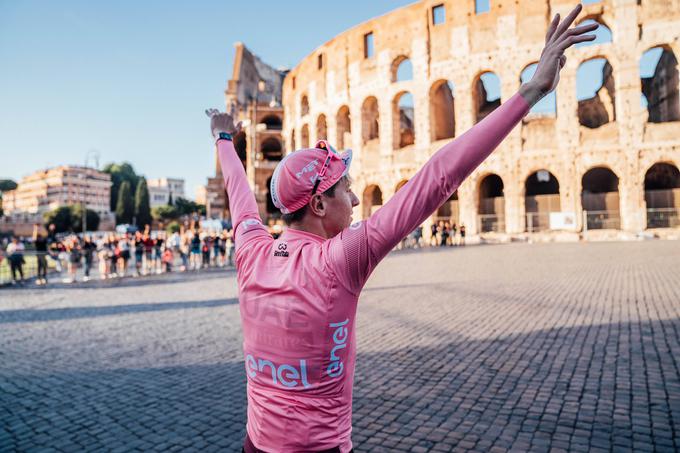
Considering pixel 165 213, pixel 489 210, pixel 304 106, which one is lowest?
pixel 489 210

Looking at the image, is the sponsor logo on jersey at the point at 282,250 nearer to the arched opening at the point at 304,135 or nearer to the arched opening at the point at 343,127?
the arched opening at the point at 343,127

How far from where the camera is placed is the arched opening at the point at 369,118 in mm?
29656

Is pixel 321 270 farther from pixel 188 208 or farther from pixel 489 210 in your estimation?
pixel 188 208

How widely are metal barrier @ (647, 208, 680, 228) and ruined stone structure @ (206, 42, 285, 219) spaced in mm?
24530

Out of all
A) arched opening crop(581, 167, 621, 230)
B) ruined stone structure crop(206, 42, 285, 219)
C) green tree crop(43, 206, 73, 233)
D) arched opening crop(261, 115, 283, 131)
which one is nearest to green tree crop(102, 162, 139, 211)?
green tree crop(43, 206, 73, 233)

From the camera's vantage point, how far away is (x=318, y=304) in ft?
3.72

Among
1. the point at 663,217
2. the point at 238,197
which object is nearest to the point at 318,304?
the point at 238,197

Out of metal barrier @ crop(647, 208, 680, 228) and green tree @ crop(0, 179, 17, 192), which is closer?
metal barrier @ crop(647, 208, 680, 228)

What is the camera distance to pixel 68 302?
9.55 m

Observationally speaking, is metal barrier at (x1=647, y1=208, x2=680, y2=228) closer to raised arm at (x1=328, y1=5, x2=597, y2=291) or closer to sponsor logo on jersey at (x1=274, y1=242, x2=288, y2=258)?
raised arm at (x1=328, y1=5, x2=597, y2=291)

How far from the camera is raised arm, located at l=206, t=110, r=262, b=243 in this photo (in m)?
1.56

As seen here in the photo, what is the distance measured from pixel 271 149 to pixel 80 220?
29296 millimetres

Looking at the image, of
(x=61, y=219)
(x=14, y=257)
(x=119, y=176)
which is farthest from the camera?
(x=119, y=176)

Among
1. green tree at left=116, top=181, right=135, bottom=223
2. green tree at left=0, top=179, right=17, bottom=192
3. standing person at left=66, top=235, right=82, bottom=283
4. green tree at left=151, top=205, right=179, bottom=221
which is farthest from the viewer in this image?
green tree at left=0, top=179, right=17, bottom=192
